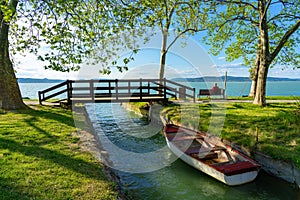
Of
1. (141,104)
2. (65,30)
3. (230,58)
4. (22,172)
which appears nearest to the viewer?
(22,172)

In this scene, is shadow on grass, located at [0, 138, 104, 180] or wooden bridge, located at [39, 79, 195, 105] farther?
wooden bridge, located at [39, 79, 195, 105]

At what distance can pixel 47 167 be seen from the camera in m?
4.57

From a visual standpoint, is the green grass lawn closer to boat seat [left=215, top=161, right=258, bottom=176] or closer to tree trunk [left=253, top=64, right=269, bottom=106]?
tree trunk [left=253, top=64, right=269, bottom=106]

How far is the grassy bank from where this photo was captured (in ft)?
12.0

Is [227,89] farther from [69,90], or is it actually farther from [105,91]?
[69,90]

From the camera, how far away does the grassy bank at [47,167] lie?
12.0ft

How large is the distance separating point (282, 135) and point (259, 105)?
475cm

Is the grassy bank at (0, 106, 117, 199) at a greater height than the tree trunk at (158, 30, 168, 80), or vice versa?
the tree trunk at (158, 30, 168, 80)

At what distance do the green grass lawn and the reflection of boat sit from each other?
80 cm

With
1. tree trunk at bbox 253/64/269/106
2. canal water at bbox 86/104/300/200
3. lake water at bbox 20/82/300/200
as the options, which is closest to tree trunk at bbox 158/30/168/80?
tree trunk at bbox 253/64/269/106

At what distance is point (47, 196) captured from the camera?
3.52 m

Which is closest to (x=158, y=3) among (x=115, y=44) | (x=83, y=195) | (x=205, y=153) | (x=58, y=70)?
(x=115, y=44)

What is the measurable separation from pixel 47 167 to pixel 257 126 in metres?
6.85

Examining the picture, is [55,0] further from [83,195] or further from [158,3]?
[83,195]
